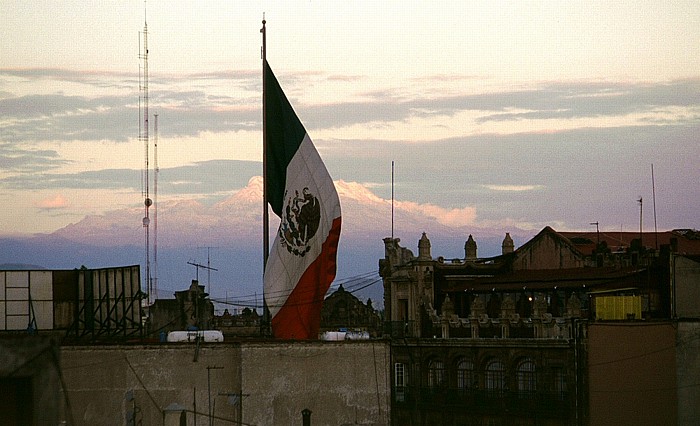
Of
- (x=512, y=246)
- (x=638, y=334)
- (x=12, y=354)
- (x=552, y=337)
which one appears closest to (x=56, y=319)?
(x=638, y=334)

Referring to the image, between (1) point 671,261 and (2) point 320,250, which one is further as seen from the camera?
(1) point 671,261

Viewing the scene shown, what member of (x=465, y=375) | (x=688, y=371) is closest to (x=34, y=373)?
(x=688, y=371)

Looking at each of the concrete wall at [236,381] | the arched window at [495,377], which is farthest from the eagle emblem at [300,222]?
the arched window at [495,377]

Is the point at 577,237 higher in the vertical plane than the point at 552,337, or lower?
higher

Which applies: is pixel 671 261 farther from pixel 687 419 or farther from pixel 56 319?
pixel 56 319

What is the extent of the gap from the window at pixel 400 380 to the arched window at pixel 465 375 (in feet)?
13.9

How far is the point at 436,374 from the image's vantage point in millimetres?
98750

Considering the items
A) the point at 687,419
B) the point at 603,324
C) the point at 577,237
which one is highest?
the point at 577,237

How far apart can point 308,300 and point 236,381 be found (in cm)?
856

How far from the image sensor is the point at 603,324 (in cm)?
7456

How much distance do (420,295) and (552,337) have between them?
1603 centimetres

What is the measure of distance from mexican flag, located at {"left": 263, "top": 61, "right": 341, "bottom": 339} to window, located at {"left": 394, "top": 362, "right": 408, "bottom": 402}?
138 ft

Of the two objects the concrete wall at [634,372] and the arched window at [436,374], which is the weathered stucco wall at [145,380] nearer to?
the concrete wall at [634,372]

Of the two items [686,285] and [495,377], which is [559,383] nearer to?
[495,377]
